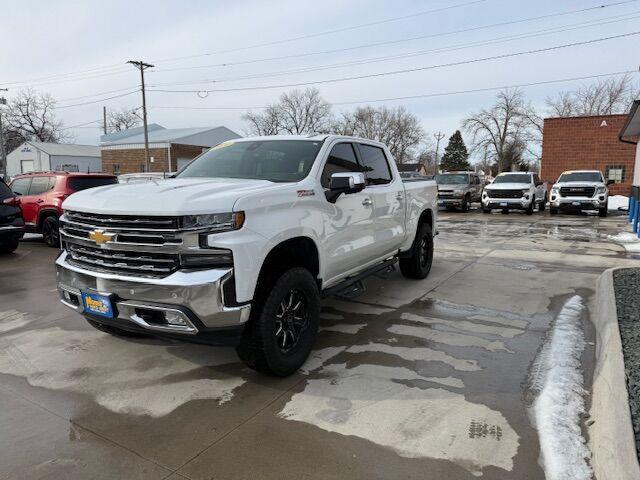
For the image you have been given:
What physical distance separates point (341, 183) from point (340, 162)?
0.71 metres

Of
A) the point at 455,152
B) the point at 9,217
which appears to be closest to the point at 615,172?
the point at 9,217

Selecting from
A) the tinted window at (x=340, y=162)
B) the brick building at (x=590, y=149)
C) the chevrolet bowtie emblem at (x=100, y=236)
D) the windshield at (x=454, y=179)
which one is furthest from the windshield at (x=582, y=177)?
the chevrolet bowtie emblem at (x=100, y=236)

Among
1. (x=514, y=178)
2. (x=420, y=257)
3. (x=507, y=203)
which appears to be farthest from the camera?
(x=514, y=178)

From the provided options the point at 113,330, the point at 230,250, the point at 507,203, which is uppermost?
the point at 230,250

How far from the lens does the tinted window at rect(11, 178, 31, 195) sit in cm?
1118

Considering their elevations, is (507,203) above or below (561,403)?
above

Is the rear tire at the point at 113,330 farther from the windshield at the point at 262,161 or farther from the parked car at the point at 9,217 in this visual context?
the parked car at the point at 9,217

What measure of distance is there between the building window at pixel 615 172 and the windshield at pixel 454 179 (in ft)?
38.5

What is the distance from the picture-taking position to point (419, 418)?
10.3ft

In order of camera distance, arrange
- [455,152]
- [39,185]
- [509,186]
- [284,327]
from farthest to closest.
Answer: [455,152], [509,186], [39,185], [284,327]

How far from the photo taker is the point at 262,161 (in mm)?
4488

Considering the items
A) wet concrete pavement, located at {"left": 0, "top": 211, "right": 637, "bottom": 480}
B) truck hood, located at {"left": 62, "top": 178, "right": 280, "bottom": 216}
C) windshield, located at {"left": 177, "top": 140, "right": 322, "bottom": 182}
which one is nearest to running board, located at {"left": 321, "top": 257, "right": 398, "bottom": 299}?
wet concrete pavement, located at {"left": 0, "top": 211, "right": 637, "bottom": 480}

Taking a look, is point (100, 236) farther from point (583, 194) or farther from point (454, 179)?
point (454, 179)

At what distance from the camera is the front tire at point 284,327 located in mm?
3385
